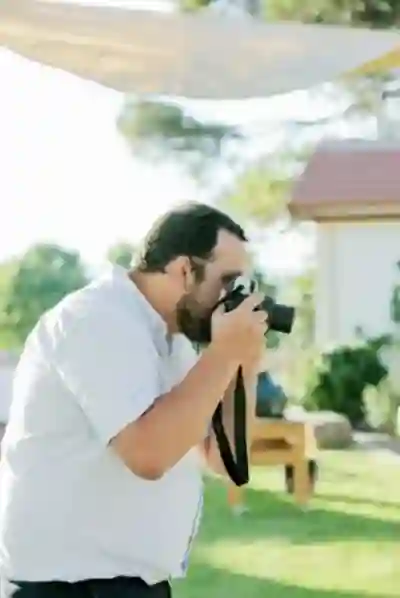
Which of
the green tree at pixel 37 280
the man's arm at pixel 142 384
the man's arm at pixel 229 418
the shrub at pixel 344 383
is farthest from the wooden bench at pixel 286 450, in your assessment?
the green tree at pixel 37 280

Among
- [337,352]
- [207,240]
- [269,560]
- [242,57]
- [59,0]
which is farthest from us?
[337,352]

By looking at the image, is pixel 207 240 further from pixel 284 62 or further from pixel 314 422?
pixel 314 422

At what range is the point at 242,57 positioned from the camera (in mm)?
4594

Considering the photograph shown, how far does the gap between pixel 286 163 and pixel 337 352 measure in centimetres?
557

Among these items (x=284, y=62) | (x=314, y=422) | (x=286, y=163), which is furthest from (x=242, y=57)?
(x=286, y=163)

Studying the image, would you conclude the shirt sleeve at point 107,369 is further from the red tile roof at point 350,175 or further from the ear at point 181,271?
the red tile roof at point 350,175

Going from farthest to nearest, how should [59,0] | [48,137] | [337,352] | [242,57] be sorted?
[48,137] < [337,352] < [242,57] < [59,0]

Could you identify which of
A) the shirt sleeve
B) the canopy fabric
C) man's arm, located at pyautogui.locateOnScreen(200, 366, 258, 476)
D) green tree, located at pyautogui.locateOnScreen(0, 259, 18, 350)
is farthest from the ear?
green tree, located at pyautogui.locateOnScreen(0, 259, 18, 350)

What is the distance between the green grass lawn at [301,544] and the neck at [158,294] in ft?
9.83

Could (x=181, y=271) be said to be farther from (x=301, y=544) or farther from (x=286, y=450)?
(x=286, y=450)

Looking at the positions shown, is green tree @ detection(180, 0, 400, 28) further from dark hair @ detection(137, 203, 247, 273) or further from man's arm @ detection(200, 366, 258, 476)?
dark hair @ detection(137, 203, 247, 273)

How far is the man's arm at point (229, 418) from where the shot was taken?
2.20 metres

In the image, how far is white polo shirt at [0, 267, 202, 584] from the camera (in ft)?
6.36

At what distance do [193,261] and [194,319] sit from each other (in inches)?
3.6
